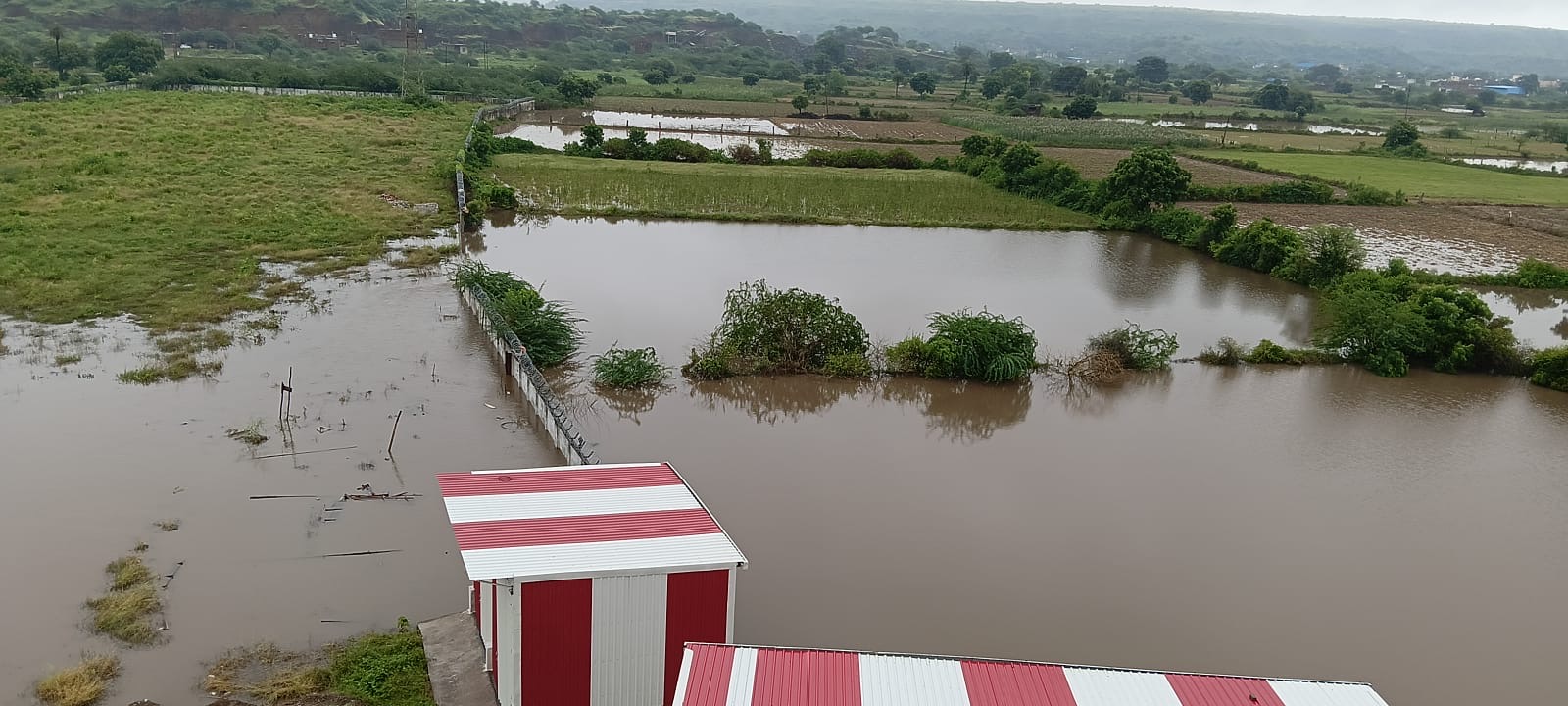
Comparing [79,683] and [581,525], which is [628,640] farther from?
[79,683]

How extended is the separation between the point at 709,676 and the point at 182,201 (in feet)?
73.8

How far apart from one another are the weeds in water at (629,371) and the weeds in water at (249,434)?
4.57 meters

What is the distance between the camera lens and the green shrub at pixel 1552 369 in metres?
17.7

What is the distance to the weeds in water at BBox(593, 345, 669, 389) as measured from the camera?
15.1m

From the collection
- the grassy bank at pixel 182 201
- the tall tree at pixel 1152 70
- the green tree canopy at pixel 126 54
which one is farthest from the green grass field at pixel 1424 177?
the tall tree at pixel 1152 70

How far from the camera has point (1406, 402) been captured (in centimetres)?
1684

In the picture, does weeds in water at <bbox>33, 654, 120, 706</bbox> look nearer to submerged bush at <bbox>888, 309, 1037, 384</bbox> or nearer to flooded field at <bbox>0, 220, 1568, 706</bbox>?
flooded field at <bbox>0, 220, 1568, 706</bbox>

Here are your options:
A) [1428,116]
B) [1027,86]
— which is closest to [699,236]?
[1027,86]

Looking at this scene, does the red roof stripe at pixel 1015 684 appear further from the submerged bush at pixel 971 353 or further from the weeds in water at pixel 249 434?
the submerged bush at pixel 971 353

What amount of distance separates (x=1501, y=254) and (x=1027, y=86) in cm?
6396

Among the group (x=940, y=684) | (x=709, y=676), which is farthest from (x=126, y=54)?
(x=940, y=684)

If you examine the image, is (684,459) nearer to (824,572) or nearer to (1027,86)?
(824,572)

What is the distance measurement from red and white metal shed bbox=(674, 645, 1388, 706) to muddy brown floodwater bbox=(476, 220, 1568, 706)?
9.56 feet

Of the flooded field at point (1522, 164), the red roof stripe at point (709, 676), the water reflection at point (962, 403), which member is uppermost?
the flooded field at point (1522, 164)
